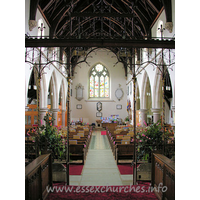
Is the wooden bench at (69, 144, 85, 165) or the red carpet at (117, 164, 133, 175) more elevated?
the wooden bench at (69, 144, 85, 165)

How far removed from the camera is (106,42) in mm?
3984

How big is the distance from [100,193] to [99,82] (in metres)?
19.9

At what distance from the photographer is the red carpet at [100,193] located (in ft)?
11.5

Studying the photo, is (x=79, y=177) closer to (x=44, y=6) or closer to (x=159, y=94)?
(x=159, y=94)

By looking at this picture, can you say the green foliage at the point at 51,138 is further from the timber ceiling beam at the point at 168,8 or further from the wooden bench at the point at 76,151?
the timber ceiling beam at the point at 168,8

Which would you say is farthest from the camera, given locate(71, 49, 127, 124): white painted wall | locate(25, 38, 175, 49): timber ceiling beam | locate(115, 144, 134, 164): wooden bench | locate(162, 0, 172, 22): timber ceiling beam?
locate(71, 49, 127, 124): white painted wall

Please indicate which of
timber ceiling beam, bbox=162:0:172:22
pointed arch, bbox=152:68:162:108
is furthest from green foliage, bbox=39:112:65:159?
pointed arch, bbox=152:68:162:108

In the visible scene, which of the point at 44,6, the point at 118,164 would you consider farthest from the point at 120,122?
the point at 118,164

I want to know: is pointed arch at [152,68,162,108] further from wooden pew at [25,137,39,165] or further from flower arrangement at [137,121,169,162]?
wooden pew at [25,137,39,165]

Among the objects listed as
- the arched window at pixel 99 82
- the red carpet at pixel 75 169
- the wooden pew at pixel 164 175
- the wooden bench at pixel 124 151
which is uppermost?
the arched window at pixel 99 82

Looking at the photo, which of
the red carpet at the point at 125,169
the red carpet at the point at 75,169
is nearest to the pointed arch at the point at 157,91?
the red carpet at the point at 125,169

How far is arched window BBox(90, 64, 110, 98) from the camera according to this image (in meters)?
23.3

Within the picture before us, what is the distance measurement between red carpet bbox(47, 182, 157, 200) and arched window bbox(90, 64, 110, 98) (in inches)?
762

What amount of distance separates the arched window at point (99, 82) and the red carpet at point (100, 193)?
19.4 meters
